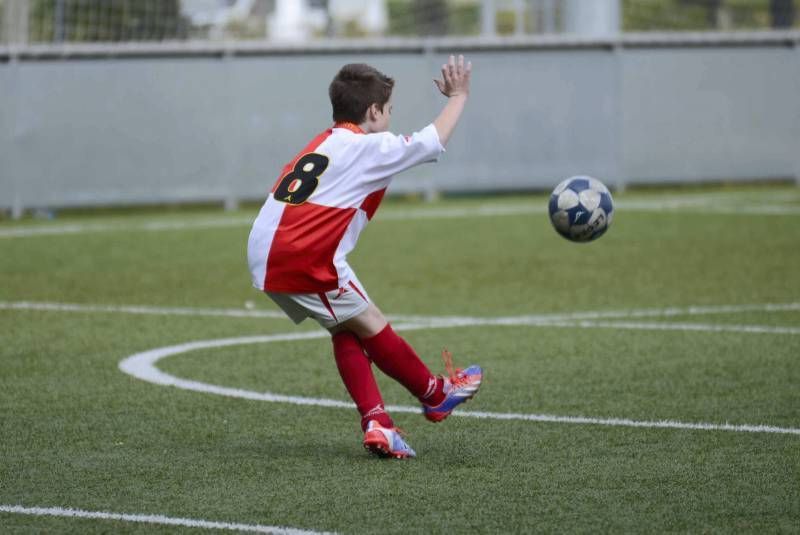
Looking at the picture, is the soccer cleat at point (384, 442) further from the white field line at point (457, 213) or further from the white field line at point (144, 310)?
the white field line at point (457, 213)

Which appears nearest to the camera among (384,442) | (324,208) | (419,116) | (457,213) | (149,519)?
Result: (149,519)

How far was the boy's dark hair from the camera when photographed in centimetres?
561

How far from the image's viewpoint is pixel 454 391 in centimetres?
570

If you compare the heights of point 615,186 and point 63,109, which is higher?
point 63,109

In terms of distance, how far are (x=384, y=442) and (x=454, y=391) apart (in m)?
0.44

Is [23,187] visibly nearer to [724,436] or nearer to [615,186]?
[615,186]

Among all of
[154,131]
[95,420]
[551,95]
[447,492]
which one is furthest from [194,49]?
[447,492]

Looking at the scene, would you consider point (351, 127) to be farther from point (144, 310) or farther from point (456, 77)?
point (144, 310)

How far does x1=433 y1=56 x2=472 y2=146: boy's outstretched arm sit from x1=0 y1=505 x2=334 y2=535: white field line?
176 centimetres

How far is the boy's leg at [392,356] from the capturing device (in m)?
5.65

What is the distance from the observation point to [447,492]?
4.93m

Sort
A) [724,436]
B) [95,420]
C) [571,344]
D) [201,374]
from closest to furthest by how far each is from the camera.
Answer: [724,436] → [95,420] → [201,374] → [571,344]

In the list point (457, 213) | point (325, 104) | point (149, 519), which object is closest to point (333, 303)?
point (149, 519)

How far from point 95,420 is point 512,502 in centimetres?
224
